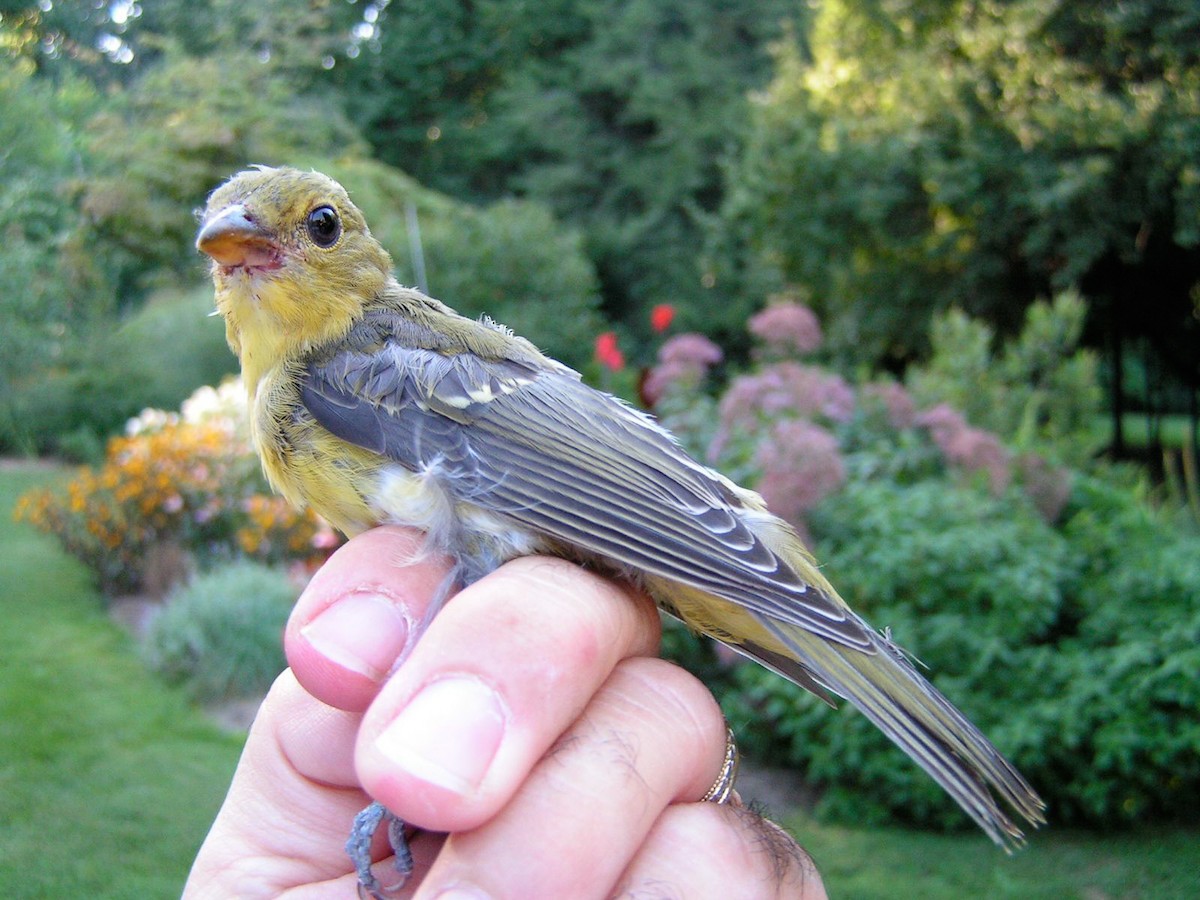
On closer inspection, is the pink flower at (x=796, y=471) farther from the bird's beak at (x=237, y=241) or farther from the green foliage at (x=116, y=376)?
the bird's beak at (x=237, y=241)

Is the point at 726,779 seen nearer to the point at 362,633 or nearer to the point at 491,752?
the point at 491,752

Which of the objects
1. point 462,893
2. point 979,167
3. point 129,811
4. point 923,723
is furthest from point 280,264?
point 979,167

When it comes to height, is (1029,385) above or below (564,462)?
below

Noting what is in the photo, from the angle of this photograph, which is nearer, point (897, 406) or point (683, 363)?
point (897, 406)

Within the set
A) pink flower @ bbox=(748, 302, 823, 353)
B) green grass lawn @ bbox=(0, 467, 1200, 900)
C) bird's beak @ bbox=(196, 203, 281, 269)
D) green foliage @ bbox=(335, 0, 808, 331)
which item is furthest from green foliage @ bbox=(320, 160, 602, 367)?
bird's beak @ bbox=(196, 203, 281, 269)

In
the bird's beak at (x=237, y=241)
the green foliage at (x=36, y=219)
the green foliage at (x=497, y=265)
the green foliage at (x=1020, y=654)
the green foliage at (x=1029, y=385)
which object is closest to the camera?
the bird's beak at (x=237, y=241)

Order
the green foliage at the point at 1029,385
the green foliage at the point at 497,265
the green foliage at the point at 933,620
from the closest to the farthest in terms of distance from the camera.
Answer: the green foliage at the point at 933,620 → the green foliage at the point at 1029,385 → the green foliage at the point at 497,265

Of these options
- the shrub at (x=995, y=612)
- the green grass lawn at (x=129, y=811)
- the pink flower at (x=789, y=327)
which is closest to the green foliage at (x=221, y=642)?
the green grass lawn at (x=129, y=811)
